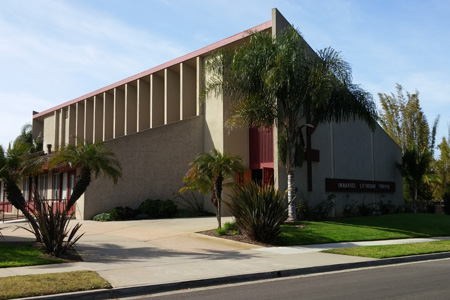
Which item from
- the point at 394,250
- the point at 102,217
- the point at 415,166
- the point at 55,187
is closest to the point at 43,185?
the point at 55,187

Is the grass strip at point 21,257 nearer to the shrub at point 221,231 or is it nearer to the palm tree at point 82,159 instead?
the palm tree at point 82,159

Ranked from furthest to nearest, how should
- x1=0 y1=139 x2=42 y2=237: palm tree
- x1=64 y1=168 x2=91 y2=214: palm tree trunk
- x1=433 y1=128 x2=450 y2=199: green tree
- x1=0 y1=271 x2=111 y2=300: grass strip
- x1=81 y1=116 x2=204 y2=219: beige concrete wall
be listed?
x1=433 y1=128 x2=450 y2=199: green tree < x1=81 y1=116 x2=204 y2=219: beige concrete wall < x1=64 y1=168 x2=91 y2=214: palm tree trunk < x1=0 y1=139 x2=42 y2=237: palm tree < x1=0 y1=271 x2=111 y2=300: grass strip

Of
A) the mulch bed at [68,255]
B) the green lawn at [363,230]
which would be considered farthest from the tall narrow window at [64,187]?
the green lawn at [363,230]

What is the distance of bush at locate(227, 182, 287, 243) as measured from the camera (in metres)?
15.8

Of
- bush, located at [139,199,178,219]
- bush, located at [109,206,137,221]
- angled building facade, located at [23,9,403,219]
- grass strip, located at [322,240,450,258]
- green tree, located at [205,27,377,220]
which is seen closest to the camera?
grass strip, located at [322,240,450,258]

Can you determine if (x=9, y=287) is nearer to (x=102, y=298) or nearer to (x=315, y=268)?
(x=102, y=298)

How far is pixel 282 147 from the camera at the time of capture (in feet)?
69.6

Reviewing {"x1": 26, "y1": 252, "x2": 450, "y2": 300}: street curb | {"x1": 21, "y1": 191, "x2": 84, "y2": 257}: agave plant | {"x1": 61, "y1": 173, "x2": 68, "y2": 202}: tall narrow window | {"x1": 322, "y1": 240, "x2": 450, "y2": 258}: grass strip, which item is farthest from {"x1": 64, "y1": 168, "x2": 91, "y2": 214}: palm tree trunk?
{"x1": 61, "y1": 173, "x2": 68, "y2": 202}: tall narrow window

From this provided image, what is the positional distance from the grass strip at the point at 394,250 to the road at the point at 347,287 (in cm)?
236

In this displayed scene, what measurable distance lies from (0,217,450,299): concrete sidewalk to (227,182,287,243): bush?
85 cm

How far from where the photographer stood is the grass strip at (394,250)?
1354cm

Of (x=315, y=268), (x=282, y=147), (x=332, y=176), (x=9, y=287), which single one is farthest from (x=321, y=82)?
(x=9, y=287)

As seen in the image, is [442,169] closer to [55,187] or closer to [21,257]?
[55,187]

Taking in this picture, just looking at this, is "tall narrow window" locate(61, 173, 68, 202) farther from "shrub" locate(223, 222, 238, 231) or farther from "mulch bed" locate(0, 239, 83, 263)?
"mulch bed" locate(0, 239, 83, 263)
